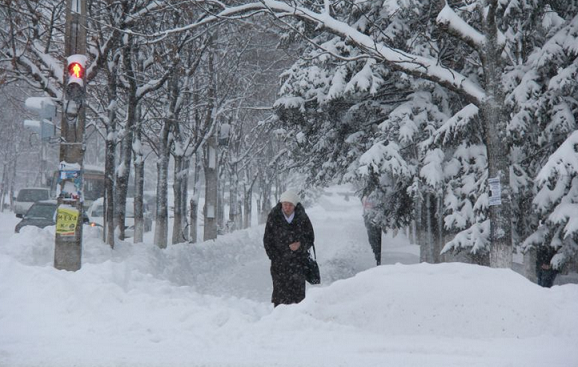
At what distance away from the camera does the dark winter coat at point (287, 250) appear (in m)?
7.46

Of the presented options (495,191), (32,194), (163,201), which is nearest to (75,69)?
(495,191)

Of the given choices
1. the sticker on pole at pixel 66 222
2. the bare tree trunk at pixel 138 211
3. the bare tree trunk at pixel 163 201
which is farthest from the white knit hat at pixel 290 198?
the bare tree trunk at pixel 163 201

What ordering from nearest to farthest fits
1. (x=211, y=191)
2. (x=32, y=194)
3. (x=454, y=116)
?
(x=454, y=116)
(x=211, y=191)
(x=32, y=194)

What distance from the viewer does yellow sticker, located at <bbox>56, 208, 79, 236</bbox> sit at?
26.0 feet

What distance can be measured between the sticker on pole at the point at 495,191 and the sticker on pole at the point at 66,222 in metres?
6.61

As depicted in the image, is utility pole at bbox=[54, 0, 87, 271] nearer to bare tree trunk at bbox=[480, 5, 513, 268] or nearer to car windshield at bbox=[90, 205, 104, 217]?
bare tree trunk at bbox=[480, 5, 513, 268]

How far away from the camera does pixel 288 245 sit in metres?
7.45

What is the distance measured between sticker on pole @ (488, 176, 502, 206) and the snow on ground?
7.45 ft

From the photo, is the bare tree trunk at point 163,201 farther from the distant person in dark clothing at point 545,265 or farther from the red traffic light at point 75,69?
the distant person in dark clothing at point 545,265

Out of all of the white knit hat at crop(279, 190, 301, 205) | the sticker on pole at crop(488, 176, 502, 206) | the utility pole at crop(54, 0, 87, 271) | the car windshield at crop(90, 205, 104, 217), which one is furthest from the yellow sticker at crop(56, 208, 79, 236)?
the car windshield at crop(90, 205, 104, 217)

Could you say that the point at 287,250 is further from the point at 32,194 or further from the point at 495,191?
the point at 32,194

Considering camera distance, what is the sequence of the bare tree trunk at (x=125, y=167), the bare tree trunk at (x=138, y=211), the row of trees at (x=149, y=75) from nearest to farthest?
the row of trees at (x=149, y=75) < the bare tree trunk at (x=125, y=167) < the bare tree trunk at (x=138, y=211)

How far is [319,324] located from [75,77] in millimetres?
5438

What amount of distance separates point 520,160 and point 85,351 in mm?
8775
